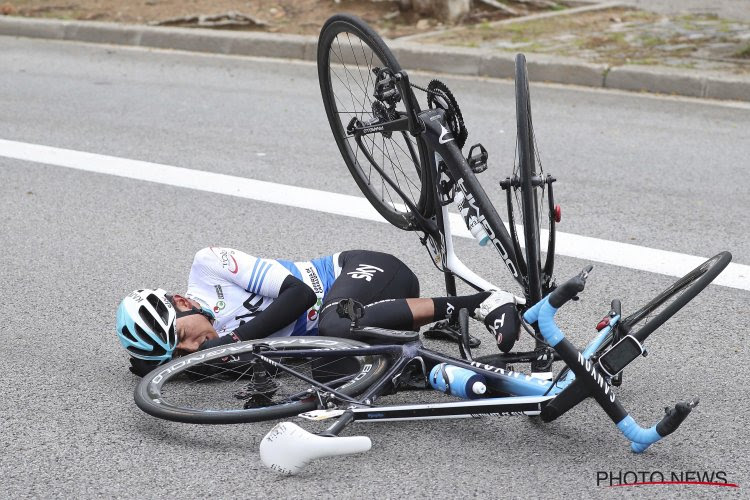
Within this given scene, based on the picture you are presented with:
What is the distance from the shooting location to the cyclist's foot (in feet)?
12.6

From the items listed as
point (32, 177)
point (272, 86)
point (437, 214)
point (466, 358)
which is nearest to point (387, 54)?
point (437, 214)

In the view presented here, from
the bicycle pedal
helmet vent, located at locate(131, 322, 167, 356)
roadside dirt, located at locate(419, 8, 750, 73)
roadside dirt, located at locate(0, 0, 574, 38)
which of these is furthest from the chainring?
roadside dirt, located at locate(0, 0, 574, 38)

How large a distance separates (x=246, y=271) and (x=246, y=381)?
18.9 inches

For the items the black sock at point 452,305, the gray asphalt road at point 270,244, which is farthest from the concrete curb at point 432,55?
the black sock at point 452,305

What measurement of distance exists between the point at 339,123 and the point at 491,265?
112 centimetres

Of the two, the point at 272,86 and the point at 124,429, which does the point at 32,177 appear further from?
the point at 124,429

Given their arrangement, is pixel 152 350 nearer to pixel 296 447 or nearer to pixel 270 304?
pixel 270 304

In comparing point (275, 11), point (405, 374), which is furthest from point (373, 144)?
point (275, 11)

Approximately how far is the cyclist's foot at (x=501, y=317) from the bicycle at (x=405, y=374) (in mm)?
59

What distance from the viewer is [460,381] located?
3.77 metres

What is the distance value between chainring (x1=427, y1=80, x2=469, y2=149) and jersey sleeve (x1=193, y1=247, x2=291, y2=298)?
93 cm

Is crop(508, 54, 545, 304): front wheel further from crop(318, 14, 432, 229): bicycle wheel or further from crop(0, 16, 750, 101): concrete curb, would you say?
crop(0, 16, 750, 101): concrete curb

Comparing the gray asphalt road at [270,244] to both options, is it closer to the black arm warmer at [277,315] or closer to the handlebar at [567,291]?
the black arm warmer at [277,315]

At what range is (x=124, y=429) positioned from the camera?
13.0 feet
